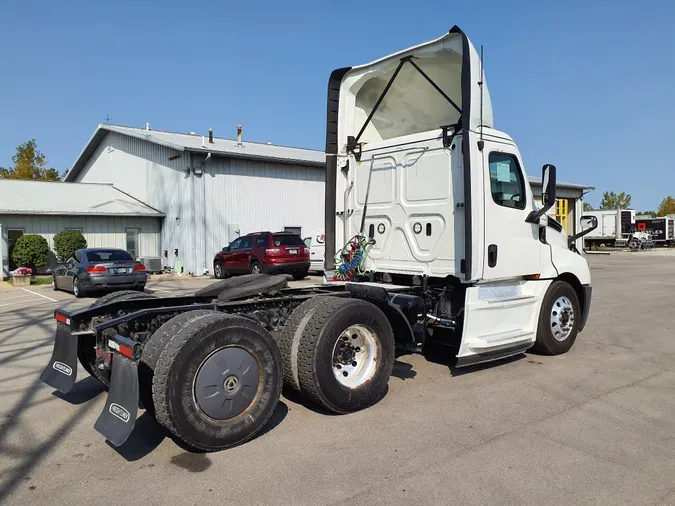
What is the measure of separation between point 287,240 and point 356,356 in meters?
14.2

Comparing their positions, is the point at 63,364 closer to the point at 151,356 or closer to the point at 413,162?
the point at 151,356

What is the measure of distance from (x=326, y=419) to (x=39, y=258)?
21.2 metres

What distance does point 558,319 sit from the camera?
7199 millimetres

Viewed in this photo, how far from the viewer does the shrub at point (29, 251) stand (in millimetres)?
21750

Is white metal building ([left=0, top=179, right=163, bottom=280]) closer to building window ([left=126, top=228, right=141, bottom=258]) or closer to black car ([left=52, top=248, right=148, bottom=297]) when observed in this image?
building window ([left=126, top=228, right=141, bottom=258])

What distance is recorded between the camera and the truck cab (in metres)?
5.96

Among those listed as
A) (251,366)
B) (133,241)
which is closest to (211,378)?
(251,366)

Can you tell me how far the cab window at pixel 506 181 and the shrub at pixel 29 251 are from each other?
21164 mm

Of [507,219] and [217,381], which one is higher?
[507,219]

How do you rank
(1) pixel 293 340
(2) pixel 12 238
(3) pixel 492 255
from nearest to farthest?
(1) pixel 293 340
(3) pixel 492 255
(2) pixel 12 238

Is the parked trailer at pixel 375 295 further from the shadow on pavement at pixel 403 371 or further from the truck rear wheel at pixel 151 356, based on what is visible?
the shadow on pavement at pixel 403 371

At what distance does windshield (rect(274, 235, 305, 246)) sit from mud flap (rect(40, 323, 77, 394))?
45.7 ft

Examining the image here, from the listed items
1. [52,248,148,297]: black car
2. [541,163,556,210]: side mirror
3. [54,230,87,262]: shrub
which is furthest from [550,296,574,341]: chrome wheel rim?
[54,230,87,262]: shrub

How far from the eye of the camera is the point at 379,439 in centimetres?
441
